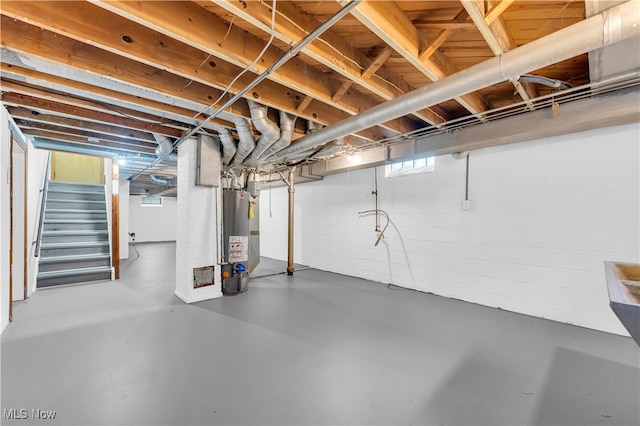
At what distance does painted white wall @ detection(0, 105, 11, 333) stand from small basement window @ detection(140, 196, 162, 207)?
922 cm

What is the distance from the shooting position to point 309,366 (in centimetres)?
196

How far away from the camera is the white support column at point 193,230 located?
3.39 meters

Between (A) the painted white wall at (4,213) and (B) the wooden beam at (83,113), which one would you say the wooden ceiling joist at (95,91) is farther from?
(A) the painted white wall at (4,213)

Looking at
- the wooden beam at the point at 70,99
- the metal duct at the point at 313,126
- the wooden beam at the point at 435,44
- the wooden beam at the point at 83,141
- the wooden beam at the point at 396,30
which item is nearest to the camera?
the wooden beam at the point at 396,30

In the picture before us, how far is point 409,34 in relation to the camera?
5.51ft

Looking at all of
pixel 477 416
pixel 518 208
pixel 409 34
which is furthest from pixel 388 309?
pixel 409 34

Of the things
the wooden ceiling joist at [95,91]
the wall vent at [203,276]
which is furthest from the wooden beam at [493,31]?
the wall vent at [203,276]

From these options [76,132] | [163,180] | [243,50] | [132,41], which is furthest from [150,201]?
[243,50]

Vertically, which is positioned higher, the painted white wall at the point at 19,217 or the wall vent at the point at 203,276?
the painted white wall at the point at 19,217

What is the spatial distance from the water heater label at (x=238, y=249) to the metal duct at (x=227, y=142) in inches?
46.9

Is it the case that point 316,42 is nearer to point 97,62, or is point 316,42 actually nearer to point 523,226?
point 97,62

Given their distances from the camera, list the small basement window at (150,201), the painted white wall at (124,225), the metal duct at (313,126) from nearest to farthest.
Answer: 1. the metal duct at (313,126)
2. the painted white wall at (124,225)
3. the small basement window at (150,201)

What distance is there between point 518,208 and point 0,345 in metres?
5.17

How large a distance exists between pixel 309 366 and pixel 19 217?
387 centimetres
